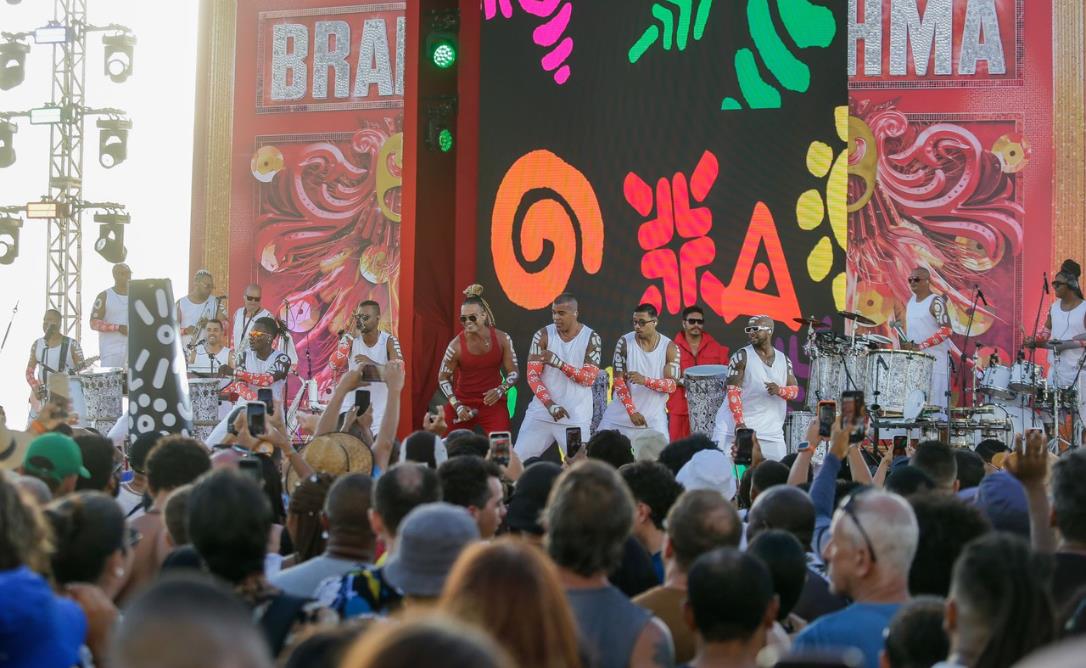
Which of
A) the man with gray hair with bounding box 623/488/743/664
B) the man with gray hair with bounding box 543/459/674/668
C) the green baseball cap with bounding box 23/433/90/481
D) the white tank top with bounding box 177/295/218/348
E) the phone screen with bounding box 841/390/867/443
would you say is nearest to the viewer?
the man with gray hair with bounding box 543/459/674/668

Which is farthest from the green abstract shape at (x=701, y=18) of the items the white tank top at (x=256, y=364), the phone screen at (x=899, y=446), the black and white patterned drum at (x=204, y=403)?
the black and white patterned drum at (x=204, y=403)

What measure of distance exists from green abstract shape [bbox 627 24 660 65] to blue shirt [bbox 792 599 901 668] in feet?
35.4

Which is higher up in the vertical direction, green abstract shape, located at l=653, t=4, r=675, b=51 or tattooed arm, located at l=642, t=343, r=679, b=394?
green abstract shape, located at l=653, t=4, r=675, b=51

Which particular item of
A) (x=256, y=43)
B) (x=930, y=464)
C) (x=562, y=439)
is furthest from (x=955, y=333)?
(x=930, y=464)

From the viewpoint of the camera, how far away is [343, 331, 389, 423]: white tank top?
13641 millimetres

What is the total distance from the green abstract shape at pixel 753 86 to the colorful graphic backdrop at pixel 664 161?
0.01m

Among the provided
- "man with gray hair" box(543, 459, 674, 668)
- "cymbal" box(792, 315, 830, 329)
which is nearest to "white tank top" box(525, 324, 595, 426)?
"cymbal" box(792, 315, 830, 329)

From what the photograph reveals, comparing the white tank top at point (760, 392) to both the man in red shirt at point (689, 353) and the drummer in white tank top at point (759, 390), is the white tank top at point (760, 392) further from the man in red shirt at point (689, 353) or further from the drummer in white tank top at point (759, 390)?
the man in red shirt at point (689, 353)

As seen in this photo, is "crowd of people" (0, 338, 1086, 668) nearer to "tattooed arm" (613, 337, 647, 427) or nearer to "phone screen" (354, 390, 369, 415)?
"phone screen" (354, 390, 369, 415)

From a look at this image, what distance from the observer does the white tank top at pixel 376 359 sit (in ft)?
44.8

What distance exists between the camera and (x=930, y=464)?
6.26 meters

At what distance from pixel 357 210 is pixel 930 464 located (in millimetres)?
17654

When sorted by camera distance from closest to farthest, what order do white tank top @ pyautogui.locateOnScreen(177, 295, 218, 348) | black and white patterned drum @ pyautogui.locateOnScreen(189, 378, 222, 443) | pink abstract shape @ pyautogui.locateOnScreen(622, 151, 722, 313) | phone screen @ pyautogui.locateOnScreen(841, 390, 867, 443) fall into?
A: phone screen @ pyautogui.locateOnScreen(841, 390, 867, 443) < pink abstract shape @ pyautogui.locateOnScreen(622, 151, 722, 313) < black and white patterned drum @ pyautogui.locateOnScreen(189, 378, 222, 443) < white tank top @ pyautogui.locateOnScreen(177, 295, 218, 348)

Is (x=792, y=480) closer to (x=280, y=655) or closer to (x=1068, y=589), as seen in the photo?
(x=1068, y=589)
